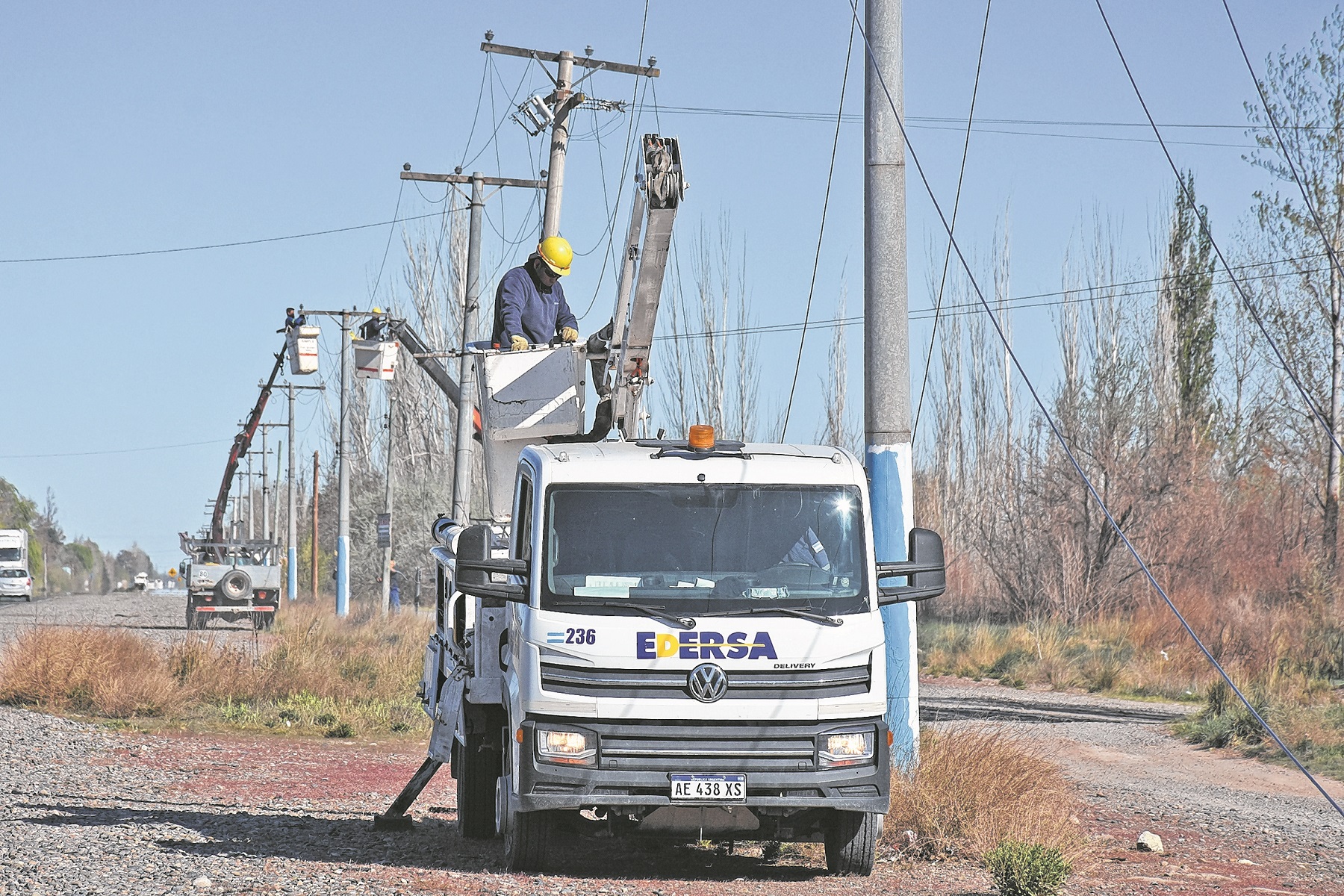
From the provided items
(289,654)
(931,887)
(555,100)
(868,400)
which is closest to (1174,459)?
(555,100)

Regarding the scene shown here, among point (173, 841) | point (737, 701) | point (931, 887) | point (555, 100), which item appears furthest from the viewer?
point (555, 100)

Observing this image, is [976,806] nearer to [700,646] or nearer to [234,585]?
[700,646]

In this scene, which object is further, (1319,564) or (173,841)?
(1319,564)

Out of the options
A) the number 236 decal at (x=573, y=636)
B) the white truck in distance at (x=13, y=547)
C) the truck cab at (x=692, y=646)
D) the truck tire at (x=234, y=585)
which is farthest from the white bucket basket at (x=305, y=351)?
the white truck in distance at (x=13, y=547)

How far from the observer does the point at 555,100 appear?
79.7 ft

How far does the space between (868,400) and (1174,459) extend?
24.8 metres

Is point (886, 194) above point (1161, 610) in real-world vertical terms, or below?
above

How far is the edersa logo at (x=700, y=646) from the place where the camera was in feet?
25.7

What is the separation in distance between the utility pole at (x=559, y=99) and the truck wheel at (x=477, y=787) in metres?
14.2

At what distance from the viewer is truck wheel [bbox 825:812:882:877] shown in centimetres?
836

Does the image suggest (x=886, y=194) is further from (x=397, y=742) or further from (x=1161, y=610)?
(x=1161, y=610)

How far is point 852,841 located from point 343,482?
1302 inches

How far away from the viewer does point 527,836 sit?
8.26 metres

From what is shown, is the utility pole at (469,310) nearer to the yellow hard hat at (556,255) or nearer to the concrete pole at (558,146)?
the concrete pole at (558,146)
